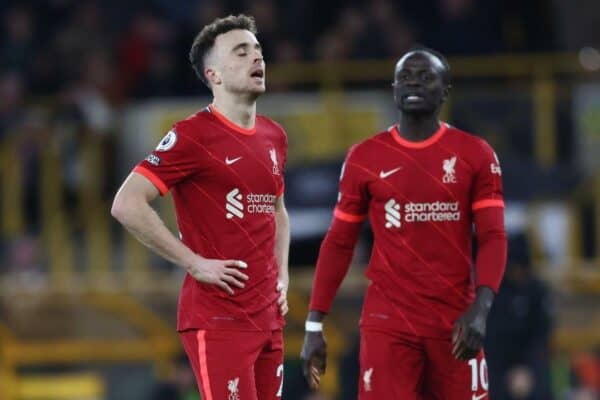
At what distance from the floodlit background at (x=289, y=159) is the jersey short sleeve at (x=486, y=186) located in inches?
204

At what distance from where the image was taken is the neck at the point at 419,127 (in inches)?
312

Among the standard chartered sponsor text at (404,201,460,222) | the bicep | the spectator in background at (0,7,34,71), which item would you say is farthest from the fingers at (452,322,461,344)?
the spectator in background at (0,7,34,71)

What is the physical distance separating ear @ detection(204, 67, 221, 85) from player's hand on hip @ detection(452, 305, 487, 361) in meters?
1.54

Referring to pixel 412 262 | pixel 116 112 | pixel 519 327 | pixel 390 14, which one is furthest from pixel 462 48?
pixel 412 262

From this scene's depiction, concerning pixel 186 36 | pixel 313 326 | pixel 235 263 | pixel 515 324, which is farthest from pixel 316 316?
pixel 186 36

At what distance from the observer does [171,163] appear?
7371 mm

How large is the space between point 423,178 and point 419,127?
0.84 ft

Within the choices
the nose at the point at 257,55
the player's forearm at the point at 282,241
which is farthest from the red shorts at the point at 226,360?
the nose at the point at 257,55

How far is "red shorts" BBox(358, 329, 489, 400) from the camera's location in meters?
7.79

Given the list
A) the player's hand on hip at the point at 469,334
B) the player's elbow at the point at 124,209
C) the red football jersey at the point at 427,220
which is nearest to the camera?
the player's elbow at the point at 124,209

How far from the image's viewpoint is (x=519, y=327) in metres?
11.0

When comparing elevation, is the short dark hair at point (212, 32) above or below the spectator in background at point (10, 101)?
below

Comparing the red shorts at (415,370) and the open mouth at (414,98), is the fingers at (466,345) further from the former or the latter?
the open mouth at (414,98)

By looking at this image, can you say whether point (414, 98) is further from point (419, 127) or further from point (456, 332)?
point (456, 332)
